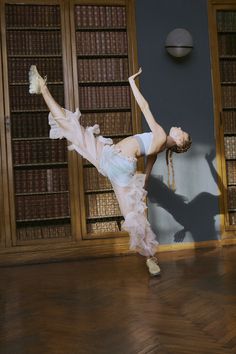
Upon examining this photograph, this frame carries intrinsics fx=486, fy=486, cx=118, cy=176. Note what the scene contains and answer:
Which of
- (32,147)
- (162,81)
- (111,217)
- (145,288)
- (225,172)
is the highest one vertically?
(162,81)

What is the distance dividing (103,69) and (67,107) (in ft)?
1.81

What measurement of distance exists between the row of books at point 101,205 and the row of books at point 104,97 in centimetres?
90

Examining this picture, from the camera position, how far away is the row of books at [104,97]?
15.9ft

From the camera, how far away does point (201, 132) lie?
4.99 m

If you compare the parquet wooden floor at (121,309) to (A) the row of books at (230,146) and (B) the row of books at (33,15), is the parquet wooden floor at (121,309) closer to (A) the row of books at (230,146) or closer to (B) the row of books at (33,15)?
(A) the row of books at (230,146)

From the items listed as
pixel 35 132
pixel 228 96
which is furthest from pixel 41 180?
pixel 228 96

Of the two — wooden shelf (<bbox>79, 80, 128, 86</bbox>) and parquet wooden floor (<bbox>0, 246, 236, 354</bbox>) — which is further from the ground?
wooden shelf (<bbox>79, 80, 128, 86</bbox>)

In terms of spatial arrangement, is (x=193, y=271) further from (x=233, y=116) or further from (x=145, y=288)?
(x=233, y=116)

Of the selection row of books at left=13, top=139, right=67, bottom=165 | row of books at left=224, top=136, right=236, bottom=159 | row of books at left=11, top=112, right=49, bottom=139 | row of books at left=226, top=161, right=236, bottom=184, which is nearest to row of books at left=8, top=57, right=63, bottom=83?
row of books at left=11, top=112, right=49, bottom=139

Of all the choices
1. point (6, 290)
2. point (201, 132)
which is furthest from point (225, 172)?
point (6, 290)

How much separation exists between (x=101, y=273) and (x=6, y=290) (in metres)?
0.81

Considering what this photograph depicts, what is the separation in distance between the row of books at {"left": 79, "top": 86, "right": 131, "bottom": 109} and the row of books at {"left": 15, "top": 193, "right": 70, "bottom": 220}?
37.2 inches

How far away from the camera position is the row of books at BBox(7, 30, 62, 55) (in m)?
4.73

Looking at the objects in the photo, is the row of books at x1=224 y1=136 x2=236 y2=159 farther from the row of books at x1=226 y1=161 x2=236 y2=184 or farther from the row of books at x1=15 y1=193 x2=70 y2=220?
the row of books at x1=15 y1=193 x2=70 y2=220
